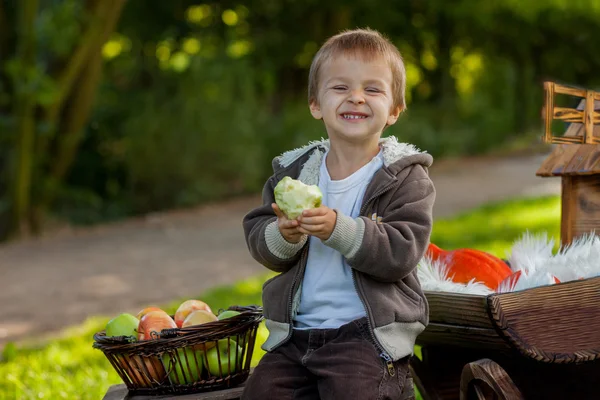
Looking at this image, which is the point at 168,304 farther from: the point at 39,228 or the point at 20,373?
the point at 39,228

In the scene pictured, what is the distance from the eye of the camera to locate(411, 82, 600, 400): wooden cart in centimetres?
294

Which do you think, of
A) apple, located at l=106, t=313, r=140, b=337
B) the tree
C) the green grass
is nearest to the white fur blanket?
apple, located at l=106, t=313, r=140, b=337

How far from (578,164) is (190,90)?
12.1 meters

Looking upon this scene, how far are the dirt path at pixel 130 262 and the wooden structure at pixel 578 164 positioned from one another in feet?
7.07

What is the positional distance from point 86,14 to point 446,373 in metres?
9.26

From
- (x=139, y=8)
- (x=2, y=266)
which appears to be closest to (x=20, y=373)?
(x=2, y=266)

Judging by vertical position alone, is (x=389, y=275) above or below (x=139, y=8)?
below

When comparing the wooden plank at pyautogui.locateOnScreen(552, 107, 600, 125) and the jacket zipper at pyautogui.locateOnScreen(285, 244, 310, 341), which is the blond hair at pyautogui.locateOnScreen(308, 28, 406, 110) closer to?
the jacket zipper at pyautogui.locateOnScreen(285, 244, 310, 341)

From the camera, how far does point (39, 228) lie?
1288 cm

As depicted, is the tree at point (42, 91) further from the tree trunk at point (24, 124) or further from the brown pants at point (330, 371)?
the brown pants at point (330, 371)

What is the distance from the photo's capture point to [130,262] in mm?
10094

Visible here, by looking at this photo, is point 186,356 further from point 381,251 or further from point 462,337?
point 462,337

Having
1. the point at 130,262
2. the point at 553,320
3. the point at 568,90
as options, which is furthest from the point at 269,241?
the point at 130,262

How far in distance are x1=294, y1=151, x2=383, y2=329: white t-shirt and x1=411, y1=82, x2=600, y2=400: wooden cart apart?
1.33ft
